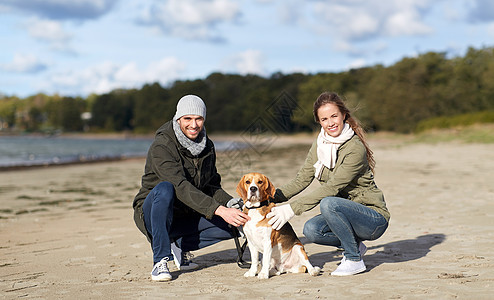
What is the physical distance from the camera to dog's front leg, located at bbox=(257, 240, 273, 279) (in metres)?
4.18

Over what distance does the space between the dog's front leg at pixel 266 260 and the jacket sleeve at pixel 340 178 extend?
0.41 metres

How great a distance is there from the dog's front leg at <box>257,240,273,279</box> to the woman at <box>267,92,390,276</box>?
207mm

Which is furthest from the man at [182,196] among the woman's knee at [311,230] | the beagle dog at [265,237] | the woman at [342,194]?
the woman's knee at [311,230]

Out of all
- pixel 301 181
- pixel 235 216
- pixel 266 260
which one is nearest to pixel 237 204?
pixel 235 216

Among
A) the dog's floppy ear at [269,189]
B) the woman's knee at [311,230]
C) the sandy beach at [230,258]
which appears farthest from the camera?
the woman's knee at [311,230]

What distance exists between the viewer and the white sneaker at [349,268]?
4234 mm

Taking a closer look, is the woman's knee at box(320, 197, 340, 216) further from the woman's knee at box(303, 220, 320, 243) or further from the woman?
the woman's knee at box(303, 220, 320, 243)

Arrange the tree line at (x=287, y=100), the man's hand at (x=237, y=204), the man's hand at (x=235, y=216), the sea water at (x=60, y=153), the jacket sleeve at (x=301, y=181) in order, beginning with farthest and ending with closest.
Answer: the tree line at (x=287, y=100), the sea water at (x=60, y=153), the jacket sleeve at (x=301, y=181), the man's hand at (x=237, y=204), the man's hand at (x=235, y=216)

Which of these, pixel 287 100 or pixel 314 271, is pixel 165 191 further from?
pixel 287 100

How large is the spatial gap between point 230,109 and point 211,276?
286 ft

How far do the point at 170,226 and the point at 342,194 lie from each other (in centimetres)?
174

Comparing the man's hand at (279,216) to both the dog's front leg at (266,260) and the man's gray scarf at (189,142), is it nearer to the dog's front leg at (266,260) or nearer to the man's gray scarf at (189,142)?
the dog's front leg at (266,260)

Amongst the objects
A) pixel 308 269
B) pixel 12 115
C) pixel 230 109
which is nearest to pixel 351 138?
pixel 308 269

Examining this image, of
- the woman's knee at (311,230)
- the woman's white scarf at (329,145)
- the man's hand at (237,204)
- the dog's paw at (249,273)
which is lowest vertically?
the dog's paw at (249,273)
